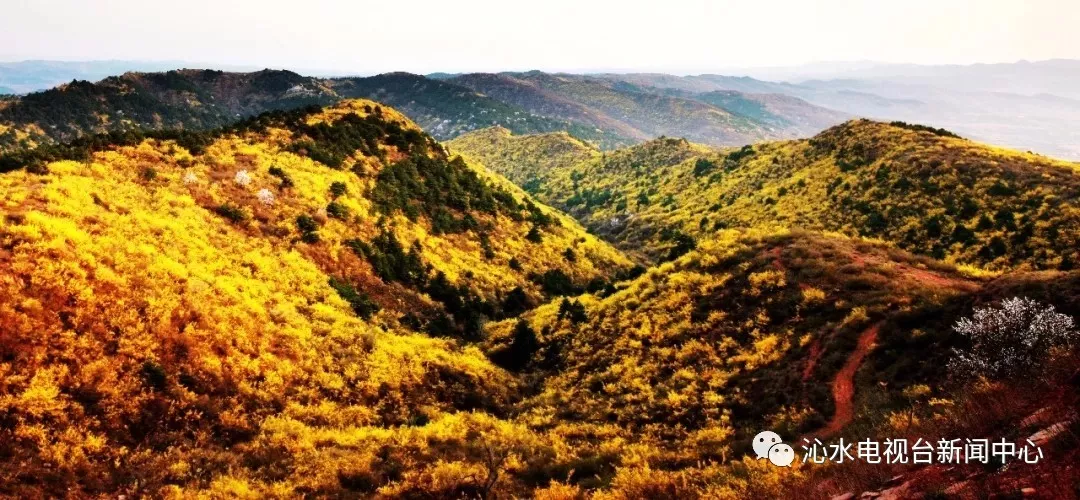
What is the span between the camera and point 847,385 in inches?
659

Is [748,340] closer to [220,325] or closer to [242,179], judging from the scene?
[220,325]

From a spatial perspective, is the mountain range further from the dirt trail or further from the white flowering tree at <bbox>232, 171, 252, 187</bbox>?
the white flowering tree at <bbox>232, 171, 252, 187</bbox>

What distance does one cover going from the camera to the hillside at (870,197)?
42500mm

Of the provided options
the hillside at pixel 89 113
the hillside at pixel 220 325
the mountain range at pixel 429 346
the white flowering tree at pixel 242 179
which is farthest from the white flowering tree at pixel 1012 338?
the hillside at pixel 89 113

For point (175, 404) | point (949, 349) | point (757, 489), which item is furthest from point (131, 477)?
point (949, 349)

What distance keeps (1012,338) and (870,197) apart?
5130cm

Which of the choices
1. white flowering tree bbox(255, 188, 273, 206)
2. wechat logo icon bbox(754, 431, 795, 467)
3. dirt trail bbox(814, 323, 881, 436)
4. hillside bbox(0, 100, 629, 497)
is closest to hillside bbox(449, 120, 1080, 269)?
dirt trail bbox(814, 323, 881, 436)

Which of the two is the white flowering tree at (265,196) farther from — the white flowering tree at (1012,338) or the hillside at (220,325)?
the white flowering tree at (1012,338)

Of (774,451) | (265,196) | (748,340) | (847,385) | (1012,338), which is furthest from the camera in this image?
(265,196)

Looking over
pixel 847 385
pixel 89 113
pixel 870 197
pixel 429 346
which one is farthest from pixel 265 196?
pixel 89 113

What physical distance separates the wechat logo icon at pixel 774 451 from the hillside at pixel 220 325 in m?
7.34

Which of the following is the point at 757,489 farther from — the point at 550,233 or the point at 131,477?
the point at 550,233

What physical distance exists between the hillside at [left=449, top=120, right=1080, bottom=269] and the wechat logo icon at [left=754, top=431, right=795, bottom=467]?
2726 centimetres

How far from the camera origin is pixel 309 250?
2973cm
